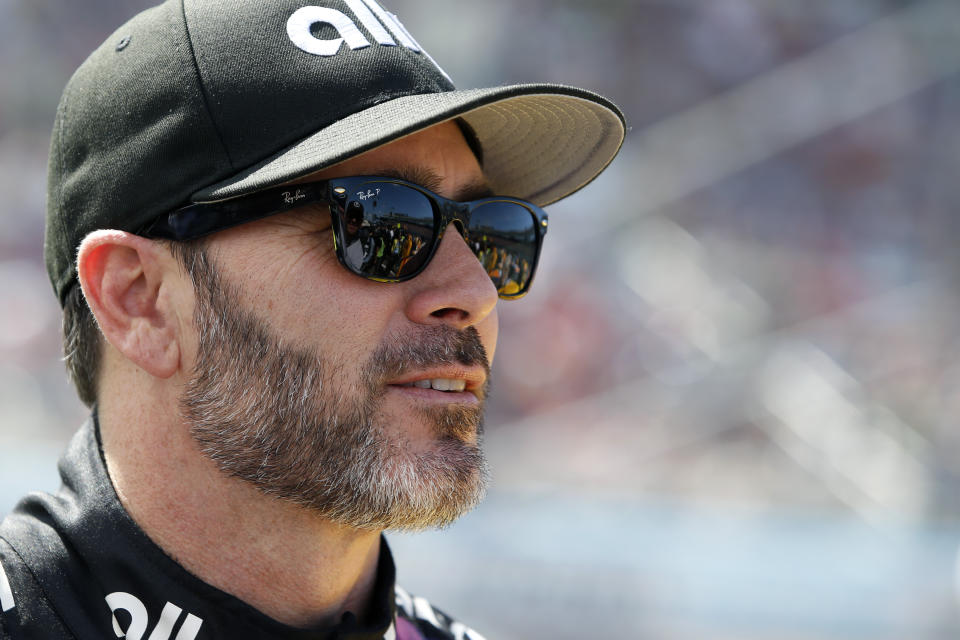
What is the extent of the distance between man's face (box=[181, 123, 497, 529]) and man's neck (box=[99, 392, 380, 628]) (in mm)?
40

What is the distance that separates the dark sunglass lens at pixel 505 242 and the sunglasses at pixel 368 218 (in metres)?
0.01

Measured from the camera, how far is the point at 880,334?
5.96 metres

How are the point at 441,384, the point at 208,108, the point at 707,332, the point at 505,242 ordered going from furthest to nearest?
the point at 707,332
the point at 505,242
the point at 441,384
the point at 208,108

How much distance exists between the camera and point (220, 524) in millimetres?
1495

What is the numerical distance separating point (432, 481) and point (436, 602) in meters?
2.94

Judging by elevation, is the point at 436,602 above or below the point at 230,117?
above

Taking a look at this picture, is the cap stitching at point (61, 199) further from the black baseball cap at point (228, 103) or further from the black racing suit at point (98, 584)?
the black racing suit at point (98, 584)

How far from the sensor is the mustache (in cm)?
151

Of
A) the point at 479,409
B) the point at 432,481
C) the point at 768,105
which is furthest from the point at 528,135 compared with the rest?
the point at 768,105

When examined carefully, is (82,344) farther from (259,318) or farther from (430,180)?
(430,180)

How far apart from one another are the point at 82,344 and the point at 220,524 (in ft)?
1.36

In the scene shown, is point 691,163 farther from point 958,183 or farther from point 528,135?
point 528,135

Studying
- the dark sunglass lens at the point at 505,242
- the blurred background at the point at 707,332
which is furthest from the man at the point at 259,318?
the blurred background at the point at 707,332

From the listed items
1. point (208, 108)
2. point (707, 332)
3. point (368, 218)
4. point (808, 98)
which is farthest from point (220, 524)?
point (808, 98)
